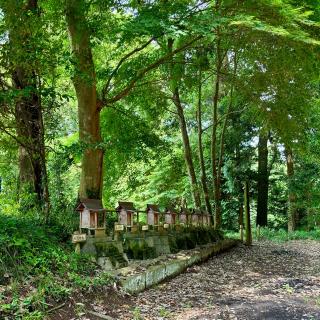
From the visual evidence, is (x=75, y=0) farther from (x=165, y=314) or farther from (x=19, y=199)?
(x=165, y=314)

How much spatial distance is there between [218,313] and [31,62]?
14.6 ft

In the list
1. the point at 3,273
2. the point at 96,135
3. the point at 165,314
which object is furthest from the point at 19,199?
the point at 165,314

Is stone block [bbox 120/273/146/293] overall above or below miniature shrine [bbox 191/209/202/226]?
below

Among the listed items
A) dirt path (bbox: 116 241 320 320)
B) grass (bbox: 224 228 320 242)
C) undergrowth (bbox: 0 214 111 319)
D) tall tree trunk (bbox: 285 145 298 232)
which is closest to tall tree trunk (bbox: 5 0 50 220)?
undergrowth (bbox: 0 214 111 319)

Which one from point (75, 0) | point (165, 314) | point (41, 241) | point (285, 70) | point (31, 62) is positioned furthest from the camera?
point (285, 70)

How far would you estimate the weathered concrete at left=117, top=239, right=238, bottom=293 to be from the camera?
5938mm

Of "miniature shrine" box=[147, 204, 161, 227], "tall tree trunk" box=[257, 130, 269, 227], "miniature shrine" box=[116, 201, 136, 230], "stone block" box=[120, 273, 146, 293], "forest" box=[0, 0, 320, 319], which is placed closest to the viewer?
"forest" box=[0, 0, 320, 319]

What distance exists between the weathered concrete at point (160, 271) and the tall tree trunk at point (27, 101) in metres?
1.88

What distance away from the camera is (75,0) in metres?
7.59

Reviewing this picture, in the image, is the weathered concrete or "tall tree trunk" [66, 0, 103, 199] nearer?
the weathered concrete

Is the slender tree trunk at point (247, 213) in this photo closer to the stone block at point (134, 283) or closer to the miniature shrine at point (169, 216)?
the miniature shrine at point (169, 216)

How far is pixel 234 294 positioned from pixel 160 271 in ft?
4.35

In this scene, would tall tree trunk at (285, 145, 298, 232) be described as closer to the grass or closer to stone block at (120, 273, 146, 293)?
the grass

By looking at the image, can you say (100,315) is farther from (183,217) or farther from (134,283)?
(183,217)
